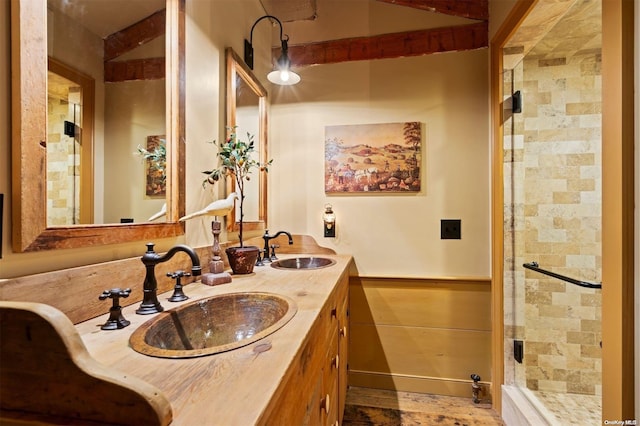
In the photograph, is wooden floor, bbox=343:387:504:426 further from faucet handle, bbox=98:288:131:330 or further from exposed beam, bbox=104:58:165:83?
exposed beam, bbox=104:58:165:83

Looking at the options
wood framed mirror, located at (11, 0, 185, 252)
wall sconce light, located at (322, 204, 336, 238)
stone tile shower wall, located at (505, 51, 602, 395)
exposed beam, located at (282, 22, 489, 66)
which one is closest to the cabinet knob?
wood framed mirror, located at (11, 0, 185, 252)

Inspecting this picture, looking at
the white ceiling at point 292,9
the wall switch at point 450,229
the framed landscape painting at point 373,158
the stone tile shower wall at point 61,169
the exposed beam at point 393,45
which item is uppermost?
the white ceiling at point 292,9

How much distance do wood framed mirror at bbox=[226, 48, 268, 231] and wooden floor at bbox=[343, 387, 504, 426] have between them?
1307 mm

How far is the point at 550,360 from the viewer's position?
6.21 ft

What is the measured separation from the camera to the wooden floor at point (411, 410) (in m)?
1.68

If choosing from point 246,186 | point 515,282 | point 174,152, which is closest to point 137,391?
point 174,152

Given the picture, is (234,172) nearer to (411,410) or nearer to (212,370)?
(212,370)

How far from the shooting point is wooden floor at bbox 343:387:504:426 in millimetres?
1685

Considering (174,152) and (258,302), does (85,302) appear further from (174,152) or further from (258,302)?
(174,152)

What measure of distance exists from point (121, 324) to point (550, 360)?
2.44m

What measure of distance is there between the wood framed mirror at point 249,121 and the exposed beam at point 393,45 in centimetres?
47

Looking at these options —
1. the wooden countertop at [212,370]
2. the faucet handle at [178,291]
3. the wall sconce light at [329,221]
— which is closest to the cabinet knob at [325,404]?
the wooden countertop at [212,370]

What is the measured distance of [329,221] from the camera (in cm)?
207

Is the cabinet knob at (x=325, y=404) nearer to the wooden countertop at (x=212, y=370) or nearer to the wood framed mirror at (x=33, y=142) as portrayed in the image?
the wooden countertop at (x=212, y=370)
